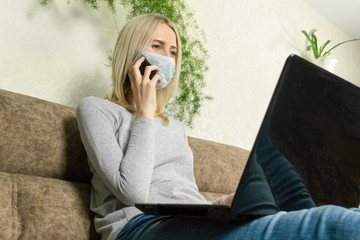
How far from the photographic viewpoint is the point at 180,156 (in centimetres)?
134

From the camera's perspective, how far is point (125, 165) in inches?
42.6

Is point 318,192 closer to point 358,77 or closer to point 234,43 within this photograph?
point 234,43

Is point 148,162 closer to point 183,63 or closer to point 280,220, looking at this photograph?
point 280,220

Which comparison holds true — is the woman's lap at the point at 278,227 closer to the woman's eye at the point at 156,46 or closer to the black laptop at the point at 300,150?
the black laptop at the point at 300,150

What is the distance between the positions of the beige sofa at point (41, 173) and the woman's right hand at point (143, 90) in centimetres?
24

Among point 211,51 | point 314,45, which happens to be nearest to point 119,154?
point 211,51

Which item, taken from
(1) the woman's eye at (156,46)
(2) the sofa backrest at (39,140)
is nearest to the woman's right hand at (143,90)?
(1) the woman's eye at (156,46)

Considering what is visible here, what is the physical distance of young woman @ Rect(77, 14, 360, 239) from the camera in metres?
0.64

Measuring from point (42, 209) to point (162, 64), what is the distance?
0.63 metres

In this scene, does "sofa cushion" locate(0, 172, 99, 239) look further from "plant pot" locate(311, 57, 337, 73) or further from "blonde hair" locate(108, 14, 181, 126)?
"plant pot" locate(311, 57, 337, 73)

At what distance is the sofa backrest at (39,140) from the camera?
1170 millimetres

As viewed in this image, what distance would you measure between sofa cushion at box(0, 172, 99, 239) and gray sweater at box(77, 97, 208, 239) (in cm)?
5

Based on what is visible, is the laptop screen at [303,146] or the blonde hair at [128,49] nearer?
the laptop screen at [303,146]

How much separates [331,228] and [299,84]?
0.77 ft
